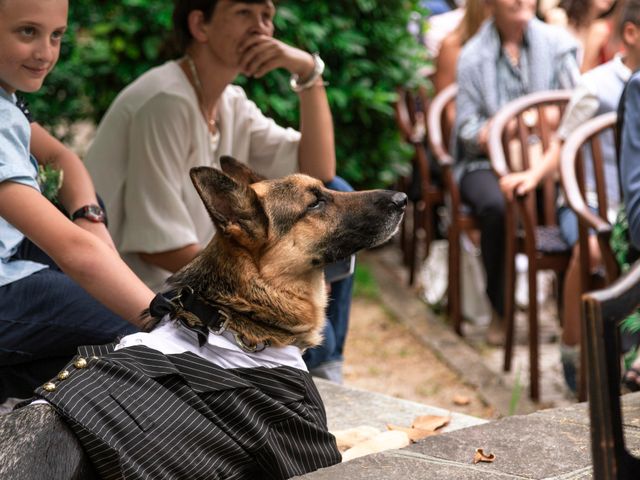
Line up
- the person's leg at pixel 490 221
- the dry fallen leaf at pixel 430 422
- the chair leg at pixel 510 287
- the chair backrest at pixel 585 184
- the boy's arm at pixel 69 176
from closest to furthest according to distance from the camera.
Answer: the boy's arm at pixel 69 176 < the dry fallen leaf at pixel 430 422 < the chair backrest at pixel 585 184 < the chair leg at pixel 510 287 < the person's leg at pixel 490 221

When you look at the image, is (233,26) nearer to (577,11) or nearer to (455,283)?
(455,283)

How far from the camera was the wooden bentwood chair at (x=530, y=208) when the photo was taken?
16.8 feet

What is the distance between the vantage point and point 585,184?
16.0 ft

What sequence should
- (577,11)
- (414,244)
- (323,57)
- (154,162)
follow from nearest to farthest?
(154,162) < (323,57) < (577,11) < (414,244)

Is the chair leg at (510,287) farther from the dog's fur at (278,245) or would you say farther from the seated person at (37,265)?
the seated person at (37,265)

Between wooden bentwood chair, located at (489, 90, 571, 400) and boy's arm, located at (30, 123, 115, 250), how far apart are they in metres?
2.68

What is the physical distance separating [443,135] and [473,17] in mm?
884

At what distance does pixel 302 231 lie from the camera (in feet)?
9.35

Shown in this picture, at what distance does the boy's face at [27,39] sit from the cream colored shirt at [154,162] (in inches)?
36.4

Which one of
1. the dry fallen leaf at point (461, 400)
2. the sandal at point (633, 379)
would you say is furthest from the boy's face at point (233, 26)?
the dry fallen leaf at point (461, 400)

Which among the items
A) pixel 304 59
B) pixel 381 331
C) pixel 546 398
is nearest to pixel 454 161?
pixel 381 331

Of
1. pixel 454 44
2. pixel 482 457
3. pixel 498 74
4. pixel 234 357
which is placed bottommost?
pixel 482 457

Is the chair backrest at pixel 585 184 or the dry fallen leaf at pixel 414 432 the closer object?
the dry fallen leaf at pixel 414 432

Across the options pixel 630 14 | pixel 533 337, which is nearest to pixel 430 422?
pixel 533 337
